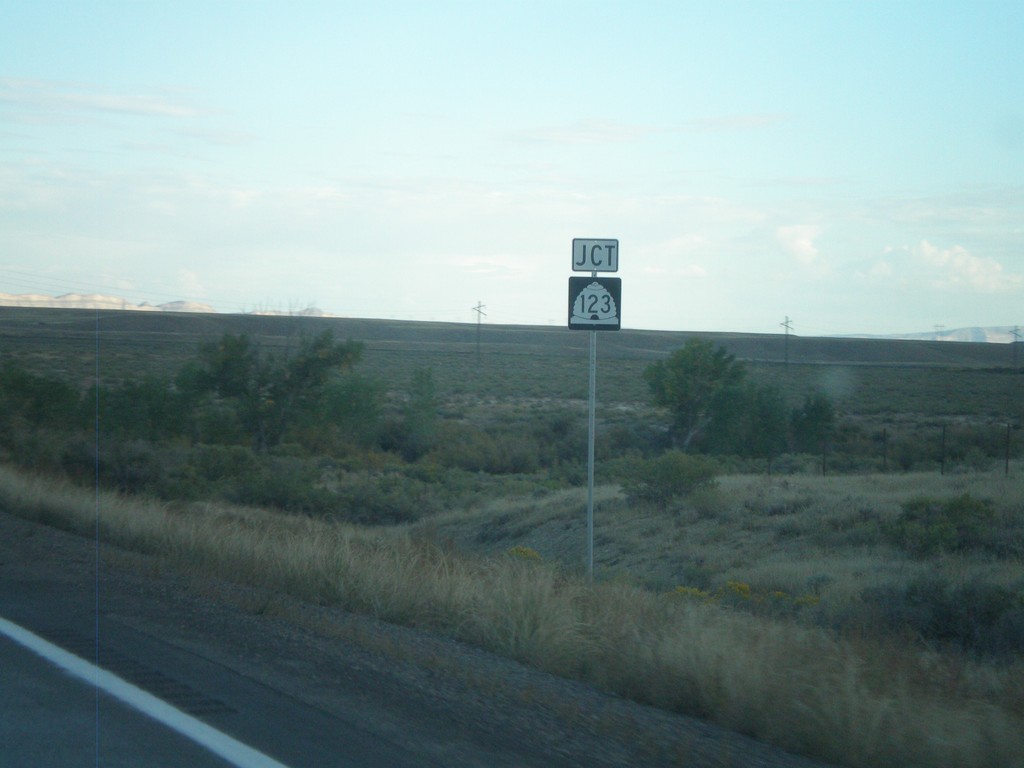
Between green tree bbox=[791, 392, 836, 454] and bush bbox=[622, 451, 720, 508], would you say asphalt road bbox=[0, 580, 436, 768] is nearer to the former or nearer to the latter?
bush bbox=[622, 451, 720, 508]

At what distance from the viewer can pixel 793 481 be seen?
1136 inches

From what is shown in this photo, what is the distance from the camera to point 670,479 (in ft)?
87.1

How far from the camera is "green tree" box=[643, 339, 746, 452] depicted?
4438 centimetres

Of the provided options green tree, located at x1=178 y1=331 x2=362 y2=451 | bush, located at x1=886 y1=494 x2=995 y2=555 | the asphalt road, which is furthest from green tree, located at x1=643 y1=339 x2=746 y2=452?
the asphalt road

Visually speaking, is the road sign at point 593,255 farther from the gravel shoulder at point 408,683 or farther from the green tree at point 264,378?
the green tree at point 264,378

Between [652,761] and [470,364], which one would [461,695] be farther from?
[470,364]

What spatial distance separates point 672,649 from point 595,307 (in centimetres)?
501

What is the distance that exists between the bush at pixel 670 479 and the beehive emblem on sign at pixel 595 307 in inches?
608

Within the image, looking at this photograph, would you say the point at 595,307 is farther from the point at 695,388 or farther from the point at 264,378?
the point at 695,388

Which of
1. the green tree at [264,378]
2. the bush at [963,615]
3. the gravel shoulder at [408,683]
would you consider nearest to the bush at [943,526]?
the bush at [963,615]

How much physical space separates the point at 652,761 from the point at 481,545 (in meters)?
20.7

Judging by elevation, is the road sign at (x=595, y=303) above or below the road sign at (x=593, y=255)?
below

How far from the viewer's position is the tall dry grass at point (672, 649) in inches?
234

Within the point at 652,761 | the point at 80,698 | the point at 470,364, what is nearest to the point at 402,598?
the point at 80,698
